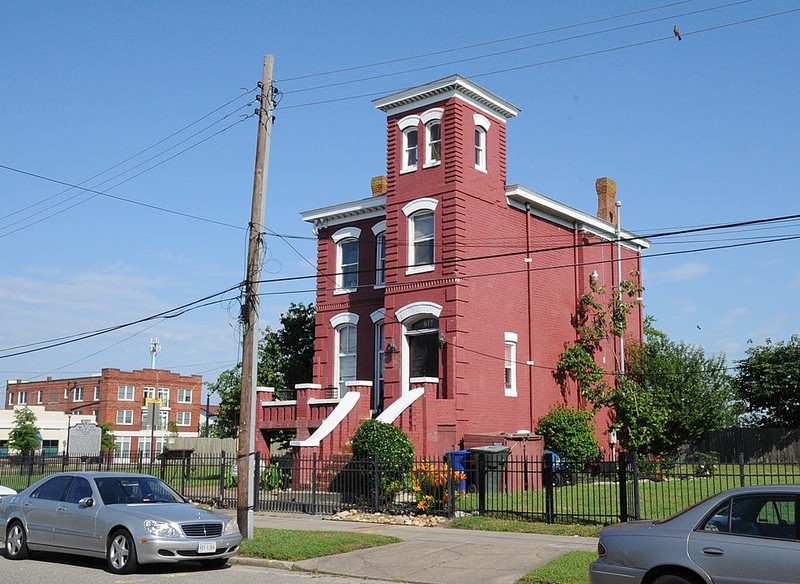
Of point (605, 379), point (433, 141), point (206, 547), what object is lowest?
point (206, 547)

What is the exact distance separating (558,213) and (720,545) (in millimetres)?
22998

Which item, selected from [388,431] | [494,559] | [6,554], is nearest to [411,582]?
[494,559]

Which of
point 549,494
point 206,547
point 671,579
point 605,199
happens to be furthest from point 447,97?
point 671,579

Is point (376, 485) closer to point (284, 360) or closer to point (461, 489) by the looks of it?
point (461, 489)

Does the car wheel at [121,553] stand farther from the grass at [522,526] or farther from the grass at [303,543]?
the grass at [522,526]

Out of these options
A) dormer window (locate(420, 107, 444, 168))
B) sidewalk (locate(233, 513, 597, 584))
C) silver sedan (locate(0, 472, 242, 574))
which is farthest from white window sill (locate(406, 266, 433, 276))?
silver sedan (locate(0, 472, 242, 574))

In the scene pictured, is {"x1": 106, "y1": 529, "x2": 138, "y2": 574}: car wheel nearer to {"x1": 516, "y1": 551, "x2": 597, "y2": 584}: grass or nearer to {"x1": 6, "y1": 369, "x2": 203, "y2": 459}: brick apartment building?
{"x1": 516, "y1": 551, "x2": 597, "y2": 584}: grass

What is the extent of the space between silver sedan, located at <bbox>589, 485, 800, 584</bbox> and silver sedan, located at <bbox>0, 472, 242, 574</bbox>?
21.5 feet

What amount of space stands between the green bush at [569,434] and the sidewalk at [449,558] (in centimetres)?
1070

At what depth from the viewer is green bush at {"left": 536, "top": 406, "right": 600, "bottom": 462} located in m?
27.2

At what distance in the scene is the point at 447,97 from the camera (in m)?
27.0

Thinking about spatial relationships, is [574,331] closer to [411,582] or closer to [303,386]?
[303,386]

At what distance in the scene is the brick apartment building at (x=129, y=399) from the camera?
277ft

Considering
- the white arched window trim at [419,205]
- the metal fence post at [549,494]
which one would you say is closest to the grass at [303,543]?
the metal fence post at [549,494]
